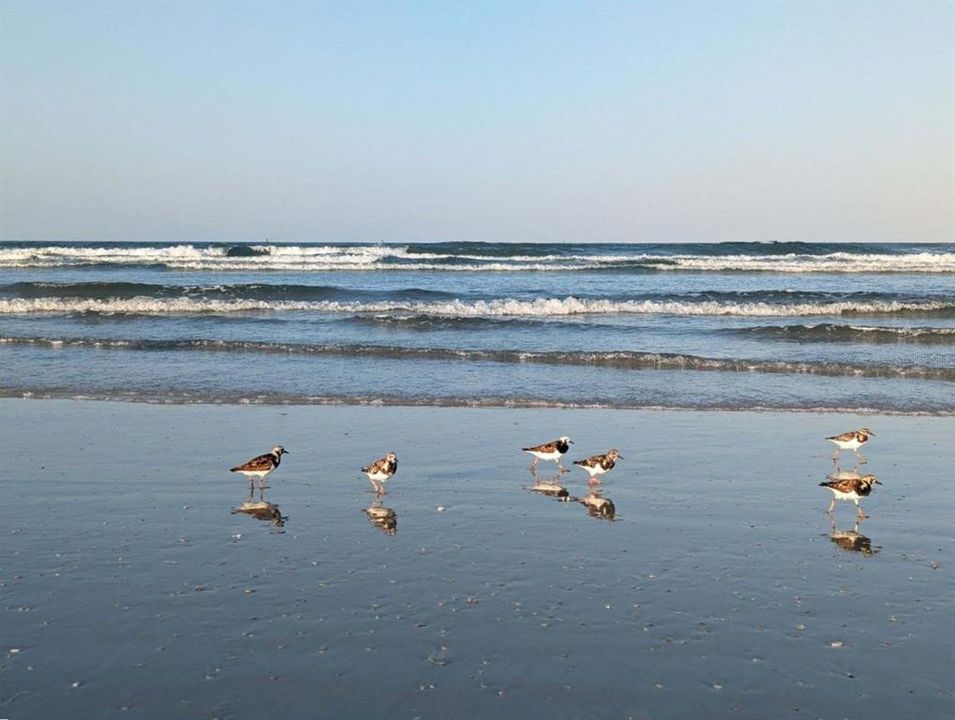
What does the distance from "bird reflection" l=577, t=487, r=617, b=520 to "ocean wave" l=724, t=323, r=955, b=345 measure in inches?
583

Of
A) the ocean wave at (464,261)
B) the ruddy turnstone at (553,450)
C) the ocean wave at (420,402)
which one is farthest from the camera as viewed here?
the ocean wave at (464,261)

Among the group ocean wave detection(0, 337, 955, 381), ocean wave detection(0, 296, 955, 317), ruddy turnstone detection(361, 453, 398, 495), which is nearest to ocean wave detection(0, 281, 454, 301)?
ocean wave detection(0, 296, 955, 317)

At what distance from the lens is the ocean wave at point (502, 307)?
28.2 meters

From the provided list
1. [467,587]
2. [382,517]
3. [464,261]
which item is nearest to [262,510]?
[382,517]

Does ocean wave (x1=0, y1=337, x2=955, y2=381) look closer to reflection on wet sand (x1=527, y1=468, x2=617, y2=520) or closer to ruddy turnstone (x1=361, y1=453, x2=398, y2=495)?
reflection on wet sand (x1=527, y1=468, x2=617, y2=520)

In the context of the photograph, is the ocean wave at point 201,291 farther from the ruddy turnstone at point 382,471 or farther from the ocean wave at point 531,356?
the ruddy turnstone at point 382,471

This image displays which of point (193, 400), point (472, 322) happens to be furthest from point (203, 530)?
point (472, 322)

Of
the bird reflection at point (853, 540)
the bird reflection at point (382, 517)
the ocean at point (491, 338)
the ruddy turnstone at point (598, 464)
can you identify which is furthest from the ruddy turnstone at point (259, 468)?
the bird reflection at point (853, 540)

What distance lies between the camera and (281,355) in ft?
63.2

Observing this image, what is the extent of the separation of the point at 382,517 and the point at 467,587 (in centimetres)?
187

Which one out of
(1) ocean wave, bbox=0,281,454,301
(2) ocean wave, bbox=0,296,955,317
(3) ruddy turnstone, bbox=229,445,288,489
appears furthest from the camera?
(1) ocean wave, bbox=0,281,454,301

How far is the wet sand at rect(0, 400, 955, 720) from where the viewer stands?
491cm

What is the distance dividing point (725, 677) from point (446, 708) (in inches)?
62.1

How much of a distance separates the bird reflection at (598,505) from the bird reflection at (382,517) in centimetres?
180
